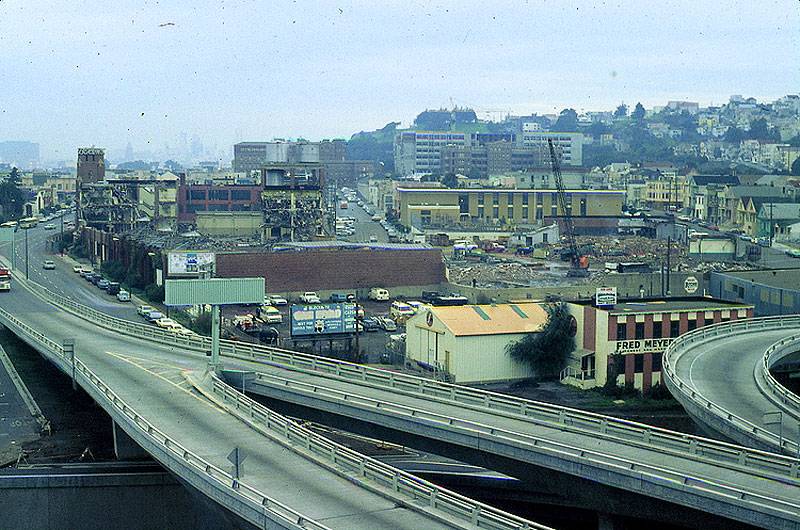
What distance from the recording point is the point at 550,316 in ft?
75.7

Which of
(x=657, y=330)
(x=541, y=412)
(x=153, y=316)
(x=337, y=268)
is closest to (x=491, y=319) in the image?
(x=657, y=330)

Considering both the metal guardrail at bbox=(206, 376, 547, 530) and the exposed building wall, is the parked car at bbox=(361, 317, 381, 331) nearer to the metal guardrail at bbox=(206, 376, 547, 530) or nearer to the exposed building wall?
the exposed building wall

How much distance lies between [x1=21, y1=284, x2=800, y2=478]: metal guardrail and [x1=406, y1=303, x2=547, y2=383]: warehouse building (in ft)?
16.1

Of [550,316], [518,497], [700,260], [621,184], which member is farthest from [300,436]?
[621,184]

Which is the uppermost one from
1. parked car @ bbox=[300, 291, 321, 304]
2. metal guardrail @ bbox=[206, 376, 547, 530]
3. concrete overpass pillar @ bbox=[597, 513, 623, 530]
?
metal guardrail @ bbox=[206, 376, 547, 530]

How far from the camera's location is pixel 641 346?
884 inches

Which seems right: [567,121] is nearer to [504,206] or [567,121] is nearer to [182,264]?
[504,206]

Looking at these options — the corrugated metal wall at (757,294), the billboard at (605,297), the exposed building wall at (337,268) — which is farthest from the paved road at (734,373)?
the exposed building wall at (337,268)

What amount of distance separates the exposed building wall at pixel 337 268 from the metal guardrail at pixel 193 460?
52.7 feet


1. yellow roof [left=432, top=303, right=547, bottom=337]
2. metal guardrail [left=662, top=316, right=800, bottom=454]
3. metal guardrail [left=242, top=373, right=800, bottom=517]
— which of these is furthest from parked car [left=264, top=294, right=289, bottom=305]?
metal guardrail [left=242, top=373, right=800, bottom=517]

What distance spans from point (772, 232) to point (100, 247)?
2756cm

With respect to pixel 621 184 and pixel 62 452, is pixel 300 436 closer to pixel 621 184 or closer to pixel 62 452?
pixel 62 452

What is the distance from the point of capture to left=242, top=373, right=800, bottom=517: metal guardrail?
8.97m

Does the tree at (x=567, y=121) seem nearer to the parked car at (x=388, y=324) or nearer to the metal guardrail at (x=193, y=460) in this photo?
the parked car at (x=388, y=324)
